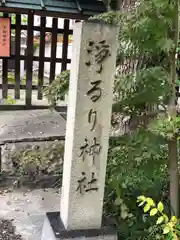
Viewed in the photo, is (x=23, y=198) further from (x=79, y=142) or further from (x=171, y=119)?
(x=171, y=119)

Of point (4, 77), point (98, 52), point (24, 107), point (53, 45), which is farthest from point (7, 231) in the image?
point (53, 45)

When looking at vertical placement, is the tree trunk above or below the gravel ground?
above

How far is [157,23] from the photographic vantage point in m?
2.82

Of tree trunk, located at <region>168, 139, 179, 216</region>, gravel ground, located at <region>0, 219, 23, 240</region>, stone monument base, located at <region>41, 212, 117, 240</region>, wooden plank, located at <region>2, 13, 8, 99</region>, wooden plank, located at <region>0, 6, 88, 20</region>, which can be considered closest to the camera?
stone monument base, located at <region>41, 212, 117, 240</region>

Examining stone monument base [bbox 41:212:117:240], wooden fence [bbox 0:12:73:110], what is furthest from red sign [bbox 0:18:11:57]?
stone monument base [bbox 41:212:117:240]

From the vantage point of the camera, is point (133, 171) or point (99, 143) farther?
point (133, 171)

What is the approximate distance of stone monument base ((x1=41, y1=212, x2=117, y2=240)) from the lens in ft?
9.83

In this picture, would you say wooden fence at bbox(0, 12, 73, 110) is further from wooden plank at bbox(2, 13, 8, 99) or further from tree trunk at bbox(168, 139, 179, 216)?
tree trunk at bbox(168, 139, 179, 216)

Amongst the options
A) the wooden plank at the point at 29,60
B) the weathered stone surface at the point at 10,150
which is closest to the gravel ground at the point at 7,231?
the weathered stone surface at the point at 10,150

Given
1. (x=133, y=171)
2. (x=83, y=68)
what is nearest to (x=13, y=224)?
(x=133, y=171)

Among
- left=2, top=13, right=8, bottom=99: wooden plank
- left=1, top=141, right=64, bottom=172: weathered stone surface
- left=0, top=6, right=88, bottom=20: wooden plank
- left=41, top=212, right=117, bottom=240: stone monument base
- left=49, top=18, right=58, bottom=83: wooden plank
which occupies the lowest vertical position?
left=41, top=212, right=117, bottom=240: stone monument base

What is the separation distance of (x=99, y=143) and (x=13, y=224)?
5.18 ft

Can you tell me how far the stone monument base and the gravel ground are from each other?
0.56 m

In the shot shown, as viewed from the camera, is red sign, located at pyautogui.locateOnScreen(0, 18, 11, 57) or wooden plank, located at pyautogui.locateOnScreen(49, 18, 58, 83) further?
wooden plank, located at pyautogui.locateOnScreen(49, 18, 58, 83)
